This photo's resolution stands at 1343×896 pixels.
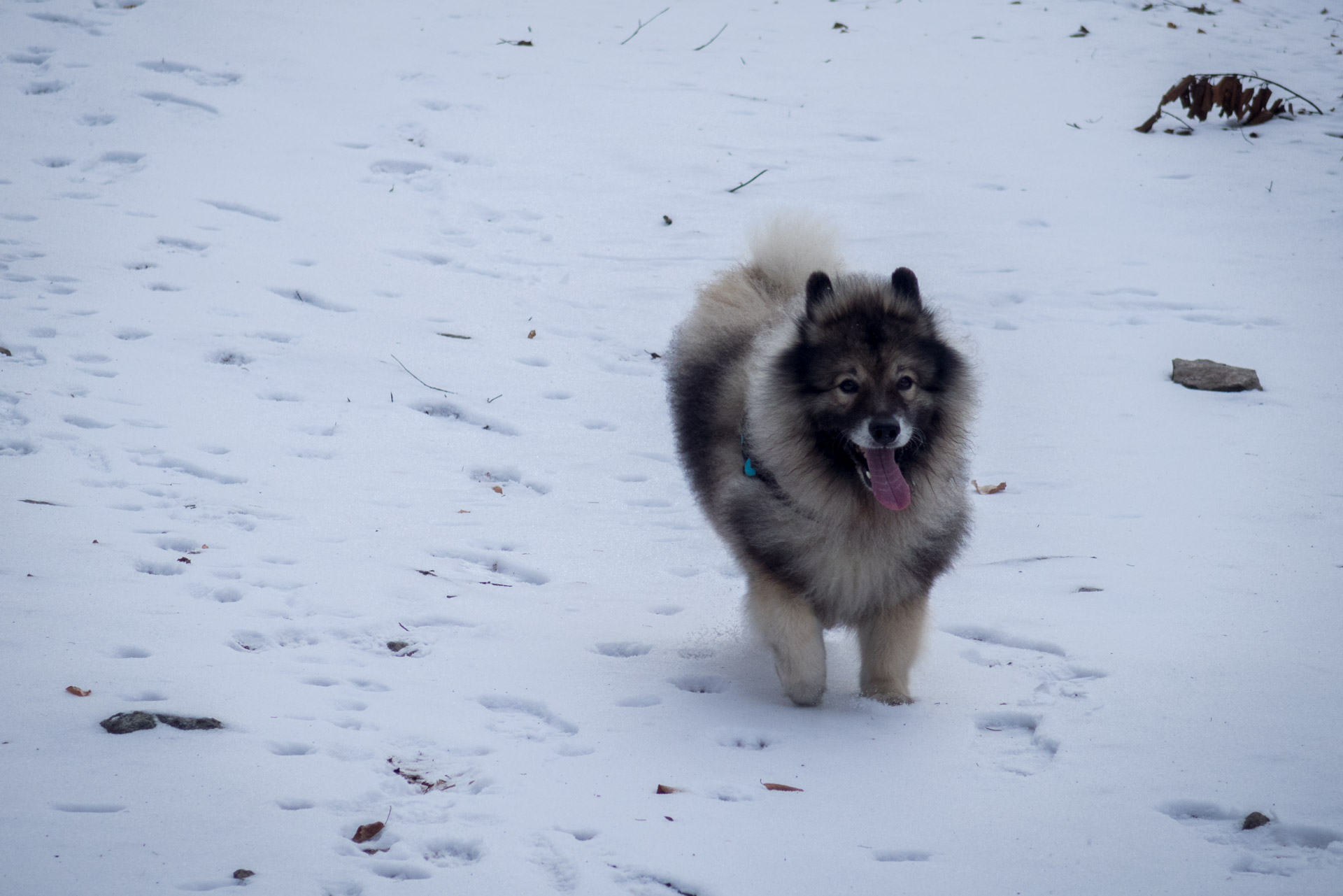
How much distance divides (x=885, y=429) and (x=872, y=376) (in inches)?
8.1

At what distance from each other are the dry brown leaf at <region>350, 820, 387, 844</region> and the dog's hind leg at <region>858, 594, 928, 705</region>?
5.45 feet

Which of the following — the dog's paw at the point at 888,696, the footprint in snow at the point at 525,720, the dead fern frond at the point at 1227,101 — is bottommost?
the dog's paw at the point at 888,696

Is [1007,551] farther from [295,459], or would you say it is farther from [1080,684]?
[295,459]

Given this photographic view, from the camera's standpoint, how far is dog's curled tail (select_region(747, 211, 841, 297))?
4008 millimetres

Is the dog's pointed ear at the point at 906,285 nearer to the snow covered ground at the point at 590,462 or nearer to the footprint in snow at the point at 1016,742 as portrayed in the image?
the snow covered ground at the point at 590,462

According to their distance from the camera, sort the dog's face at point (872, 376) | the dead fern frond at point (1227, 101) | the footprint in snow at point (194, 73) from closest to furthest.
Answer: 1. the dog's face at point (872, 376)
2. the footprint in snow at point (194, 73)
3. the dead fern frond at point (1227, 101)

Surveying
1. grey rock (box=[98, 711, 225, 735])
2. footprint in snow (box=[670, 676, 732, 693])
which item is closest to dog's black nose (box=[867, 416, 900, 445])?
footprint in snow (box=[670, 676, 732, 693])

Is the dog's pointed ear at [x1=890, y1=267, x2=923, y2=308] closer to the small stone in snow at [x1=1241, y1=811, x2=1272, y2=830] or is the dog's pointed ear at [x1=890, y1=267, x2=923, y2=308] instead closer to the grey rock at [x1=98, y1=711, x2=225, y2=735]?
the small stone in snow at [x1=1241, y1=811, x2=1272, y2=830]

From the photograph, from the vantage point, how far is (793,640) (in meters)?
3.21

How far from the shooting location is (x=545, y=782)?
258 cm

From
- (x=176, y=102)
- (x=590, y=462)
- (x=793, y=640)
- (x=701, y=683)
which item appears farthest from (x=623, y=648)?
(x=176, y=102)

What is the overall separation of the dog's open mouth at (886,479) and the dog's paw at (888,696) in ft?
2.03

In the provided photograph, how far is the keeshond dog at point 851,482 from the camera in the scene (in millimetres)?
3113

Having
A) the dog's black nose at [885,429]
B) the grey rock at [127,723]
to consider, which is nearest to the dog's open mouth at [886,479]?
the dog's black nose at [885,429]
